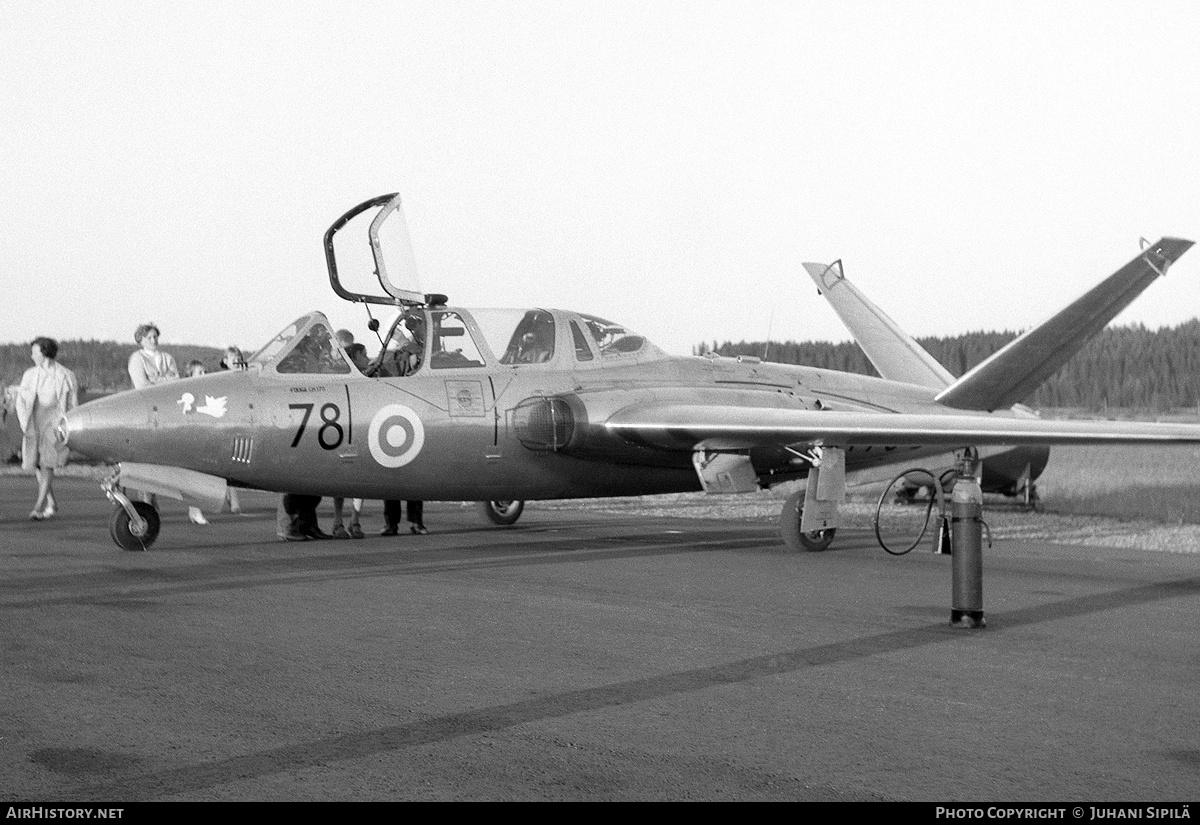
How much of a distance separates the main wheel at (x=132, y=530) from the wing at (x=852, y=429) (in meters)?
4.90

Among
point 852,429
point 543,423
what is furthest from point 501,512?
point 852,429

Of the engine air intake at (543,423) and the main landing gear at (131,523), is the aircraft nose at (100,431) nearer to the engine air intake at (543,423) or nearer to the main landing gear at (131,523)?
the main landing gear at (131,523)

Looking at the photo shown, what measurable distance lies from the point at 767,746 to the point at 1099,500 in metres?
19.0

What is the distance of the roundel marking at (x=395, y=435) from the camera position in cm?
1255

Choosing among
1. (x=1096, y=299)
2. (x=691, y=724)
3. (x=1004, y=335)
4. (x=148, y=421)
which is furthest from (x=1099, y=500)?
(x=1004, y=335)

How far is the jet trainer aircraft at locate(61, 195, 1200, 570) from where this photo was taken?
12055 millimetres

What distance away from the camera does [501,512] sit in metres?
17.0

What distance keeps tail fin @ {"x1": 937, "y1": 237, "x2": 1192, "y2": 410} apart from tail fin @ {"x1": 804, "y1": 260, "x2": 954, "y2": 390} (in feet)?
7.92

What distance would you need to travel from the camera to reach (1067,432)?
12.2m

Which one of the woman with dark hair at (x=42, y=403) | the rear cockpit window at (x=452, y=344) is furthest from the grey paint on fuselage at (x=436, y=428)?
the woman with dark hair at (x=42, y=403)

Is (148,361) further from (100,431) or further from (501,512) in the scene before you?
(501,512)

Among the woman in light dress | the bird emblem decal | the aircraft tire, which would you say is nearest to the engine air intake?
the aircraft tire

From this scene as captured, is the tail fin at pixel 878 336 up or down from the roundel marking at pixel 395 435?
up

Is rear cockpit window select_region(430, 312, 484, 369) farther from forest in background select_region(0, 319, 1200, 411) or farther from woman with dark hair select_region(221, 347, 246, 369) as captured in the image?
forest in background select_region(0, 319, 1200, 411)
